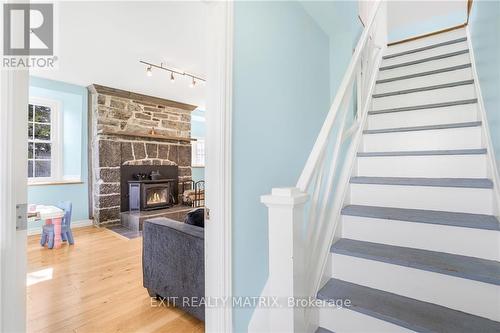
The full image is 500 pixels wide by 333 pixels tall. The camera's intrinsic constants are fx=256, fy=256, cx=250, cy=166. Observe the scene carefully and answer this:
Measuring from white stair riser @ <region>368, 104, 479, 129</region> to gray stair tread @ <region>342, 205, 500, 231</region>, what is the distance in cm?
93

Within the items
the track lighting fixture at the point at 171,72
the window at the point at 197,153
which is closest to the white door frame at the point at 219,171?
the track lighting fixture at the point at 171,72

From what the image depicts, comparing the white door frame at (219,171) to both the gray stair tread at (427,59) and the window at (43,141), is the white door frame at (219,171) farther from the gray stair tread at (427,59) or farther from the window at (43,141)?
the window at (43,141)

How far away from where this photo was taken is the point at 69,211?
3.65 metres

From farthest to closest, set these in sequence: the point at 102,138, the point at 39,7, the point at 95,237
Result: the point at 102,138 → the point at 95,237 → the point at 39,7

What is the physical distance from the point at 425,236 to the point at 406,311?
1.52ft

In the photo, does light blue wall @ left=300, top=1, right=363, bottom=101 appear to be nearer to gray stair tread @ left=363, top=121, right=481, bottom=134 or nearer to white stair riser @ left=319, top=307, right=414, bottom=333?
gray stair tread @ left=363, top=121, right=481, bottom=134

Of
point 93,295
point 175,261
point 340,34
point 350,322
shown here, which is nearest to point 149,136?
point 93,295

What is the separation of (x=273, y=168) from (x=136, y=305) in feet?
5.36

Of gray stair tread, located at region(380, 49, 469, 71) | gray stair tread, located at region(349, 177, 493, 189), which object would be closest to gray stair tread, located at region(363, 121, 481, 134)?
gray stair tread, located at region(349, 177, 493, 189)

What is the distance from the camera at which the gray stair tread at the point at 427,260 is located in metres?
1.14

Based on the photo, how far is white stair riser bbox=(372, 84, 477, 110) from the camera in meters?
2.17

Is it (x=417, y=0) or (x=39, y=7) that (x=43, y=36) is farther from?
(x=417, y=0)

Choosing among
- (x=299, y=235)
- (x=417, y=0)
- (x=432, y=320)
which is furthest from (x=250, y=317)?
(x=417, y=0)

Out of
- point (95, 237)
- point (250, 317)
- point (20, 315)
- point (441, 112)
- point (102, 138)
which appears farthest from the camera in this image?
point (102, 138)
